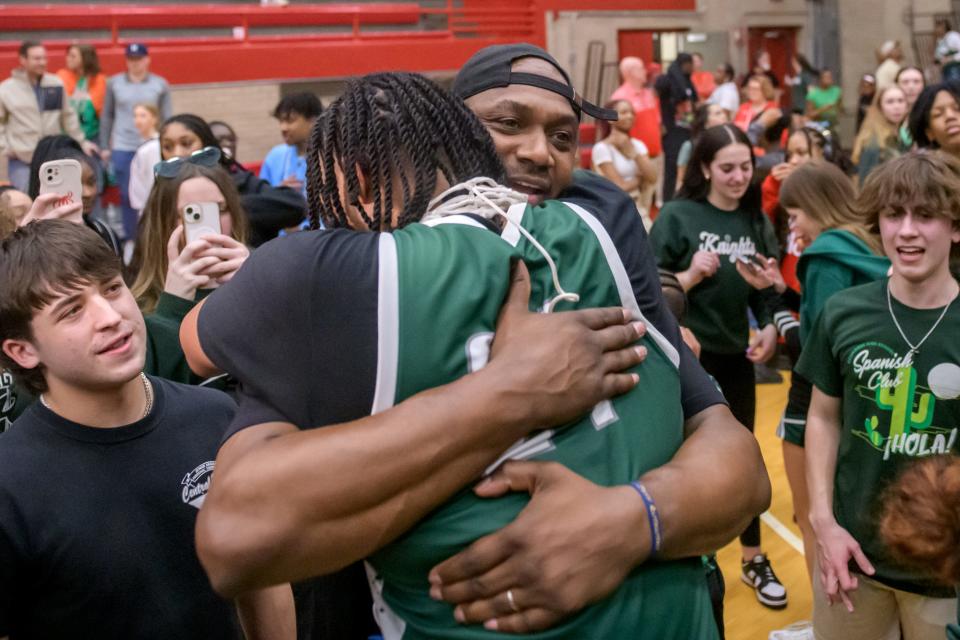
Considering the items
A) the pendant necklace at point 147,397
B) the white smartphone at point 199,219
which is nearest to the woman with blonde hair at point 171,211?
the white smartphone at point 199,219

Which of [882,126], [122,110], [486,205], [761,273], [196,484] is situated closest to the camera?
[486,205]

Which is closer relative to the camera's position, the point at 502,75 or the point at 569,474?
the point at 569,474

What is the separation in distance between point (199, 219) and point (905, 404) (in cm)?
210

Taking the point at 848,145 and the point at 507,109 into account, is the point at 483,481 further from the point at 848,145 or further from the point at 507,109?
the point at 848,145

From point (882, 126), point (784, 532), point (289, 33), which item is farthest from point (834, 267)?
point (289, 33)

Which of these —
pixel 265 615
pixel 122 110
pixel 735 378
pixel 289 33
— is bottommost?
pixel 735 378

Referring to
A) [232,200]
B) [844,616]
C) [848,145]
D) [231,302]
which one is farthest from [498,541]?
[848,145]

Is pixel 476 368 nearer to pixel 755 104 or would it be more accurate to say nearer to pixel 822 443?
pixel 822 443

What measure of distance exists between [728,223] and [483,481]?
3.89m

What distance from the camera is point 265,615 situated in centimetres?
214

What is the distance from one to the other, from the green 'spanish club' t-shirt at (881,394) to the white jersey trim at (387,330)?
6.97 ft

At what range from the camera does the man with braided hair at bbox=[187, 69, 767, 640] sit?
130 cm

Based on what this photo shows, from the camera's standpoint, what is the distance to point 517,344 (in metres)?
1.40

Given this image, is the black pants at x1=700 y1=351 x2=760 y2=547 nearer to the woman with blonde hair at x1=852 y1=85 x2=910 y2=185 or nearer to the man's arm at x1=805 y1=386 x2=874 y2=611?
the man's arm at x1=805 y1=386 x2=874 y2=611
